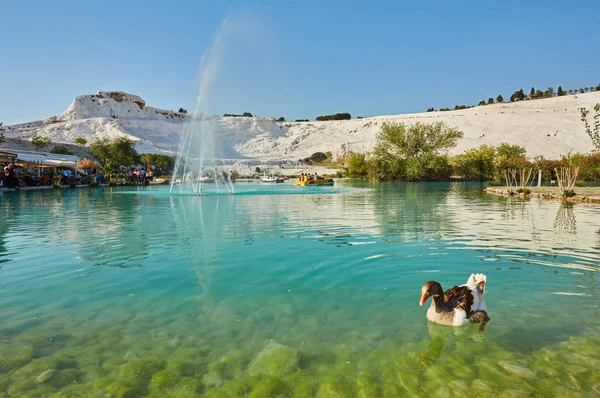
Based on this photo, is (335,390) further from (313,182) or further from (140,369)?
(313,182)

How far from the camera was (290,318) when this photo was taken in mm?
5820

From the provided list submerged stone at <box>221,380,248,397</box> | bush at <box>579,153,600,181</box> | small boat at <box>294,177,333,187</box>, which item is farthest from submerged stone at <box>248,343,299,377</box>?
bush at <box>579,153,600,181</box>

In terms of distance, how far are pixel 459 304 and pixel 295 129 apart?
15443 centimetres

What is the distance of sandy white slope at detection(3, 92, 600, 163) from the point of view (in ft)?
347

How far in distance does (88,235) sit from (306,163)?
101m

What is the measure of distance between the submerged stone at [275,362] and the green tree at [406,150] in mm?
66904

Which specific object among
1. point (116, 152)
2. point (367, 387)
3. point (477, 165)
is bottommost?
point (367, 387)

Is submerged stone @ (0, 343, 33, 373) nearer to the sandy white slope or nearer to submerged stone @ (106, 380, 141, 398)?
submerged stone @ (106, 380, 141, 398)

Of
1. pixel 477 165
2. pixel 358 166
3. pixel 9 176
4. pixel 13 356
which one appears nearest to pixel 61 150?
pixel 9 176

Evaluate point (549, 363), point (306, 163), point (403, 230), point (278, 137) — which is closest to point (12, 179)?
point (403, 230)

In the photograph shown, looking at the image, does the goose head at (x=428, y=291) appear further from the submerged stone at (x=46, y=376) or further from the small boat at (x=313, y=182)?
the small boat at (x=313, y=182)

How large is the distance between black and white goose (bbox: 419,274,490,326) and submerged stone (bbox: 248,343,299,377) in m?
1.89

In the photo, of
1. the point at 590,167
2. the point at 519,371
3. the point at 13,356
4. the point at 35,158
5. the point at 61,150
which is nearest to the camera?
the point at 519,371

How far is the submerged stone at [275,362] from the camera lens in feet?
14.1
